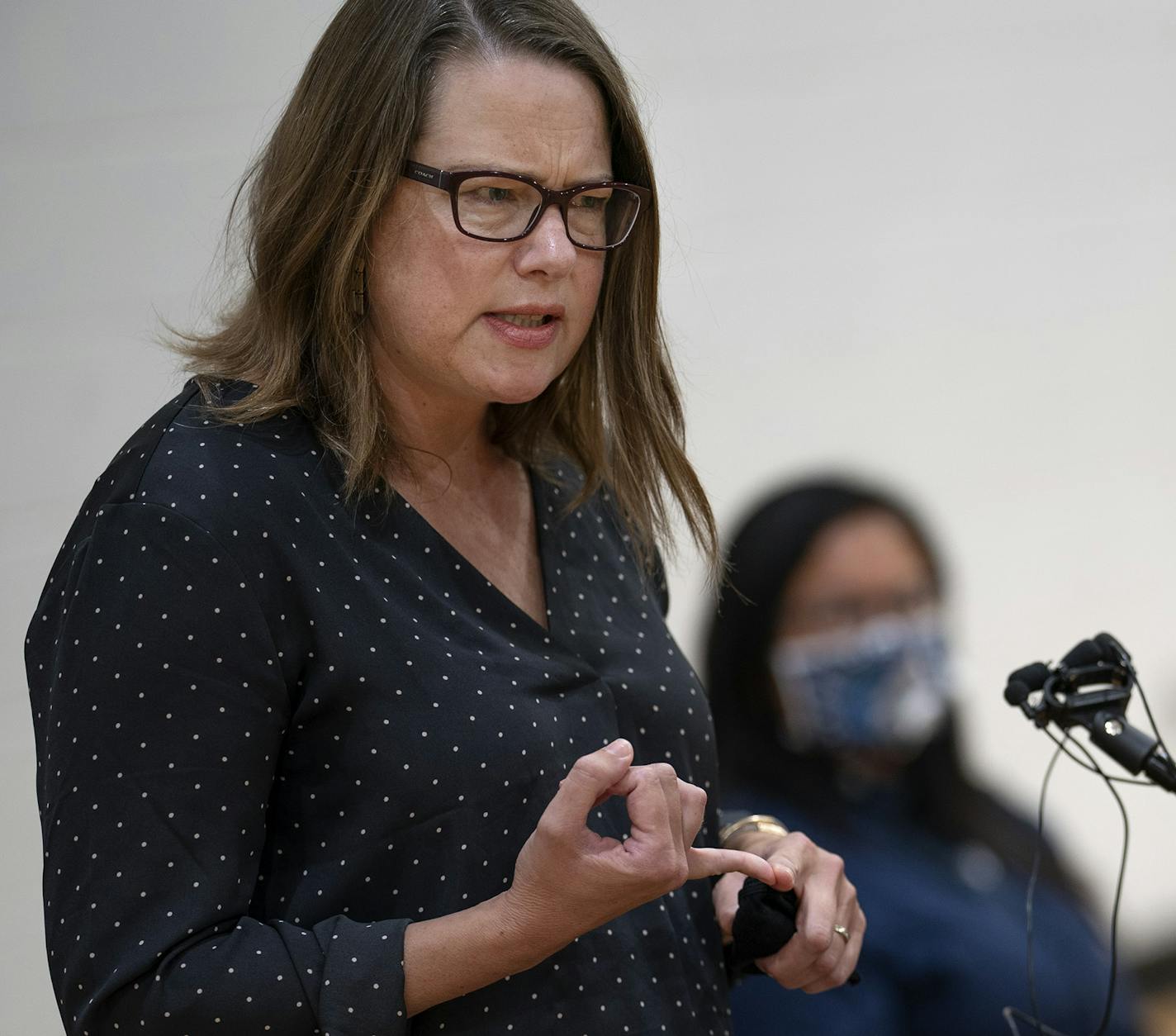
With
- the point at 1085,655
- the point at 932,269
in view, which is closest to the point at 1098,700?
the point at 1085,655

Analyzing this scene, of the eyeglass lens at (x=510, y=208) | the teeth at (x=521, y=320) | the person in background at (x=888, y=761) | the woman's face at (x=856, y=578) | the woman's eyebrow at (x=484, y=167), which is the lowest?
the person in background at (x=888, y=761)

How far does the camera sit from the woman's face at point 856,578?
2.32m

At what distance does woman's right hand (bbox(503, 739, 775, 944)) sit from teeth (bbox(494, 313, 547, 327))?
359mm

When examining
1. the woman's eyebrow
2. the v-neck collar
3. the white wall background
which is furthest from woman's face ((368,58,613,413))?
the white wall background

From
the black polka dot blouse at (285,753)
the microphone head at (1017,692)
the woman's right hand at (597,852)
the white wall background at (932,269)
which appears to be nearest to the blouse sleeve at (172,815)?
the black polka dot blouse at (285,753)

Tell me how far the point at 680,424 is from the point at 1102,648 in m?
0.42

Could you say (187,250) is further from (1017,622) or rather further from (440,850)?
(1017,622)

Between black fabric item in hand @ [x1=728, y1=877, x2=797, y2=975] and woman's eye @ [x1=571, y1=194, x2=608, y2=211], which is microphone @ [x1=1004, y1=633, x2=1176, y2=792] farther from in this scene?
woman's eye @ [x1=571, y1=194, x2=608, y2=211]

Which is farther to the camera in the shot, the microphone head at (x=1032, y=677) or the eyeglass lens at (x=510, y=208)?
the microphone head at (x=1032, y=677)

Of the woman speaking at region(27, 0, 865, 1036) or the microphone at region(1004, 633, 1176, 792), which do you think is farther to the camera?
the microphone at region(1004, 633, 1176, 792)

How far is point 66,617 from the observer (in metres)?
0.88

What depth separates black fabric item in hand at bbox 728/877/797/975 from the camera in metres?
1.09

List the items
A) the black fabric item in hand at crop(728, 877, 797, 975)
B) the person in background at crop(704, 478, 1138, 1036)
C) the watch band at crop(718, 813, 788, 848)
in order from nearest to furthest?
the black fabric item in hand at crop(728, 877, 797, 975) < the watch band at crop(718, 813, 788, 848) < the person in background at crop(704, 478, 1138, 1036)

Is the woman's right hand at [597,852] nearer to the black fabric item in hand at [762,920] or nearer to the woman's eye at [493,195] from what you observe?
the black fabric item in hand at [762,920]
